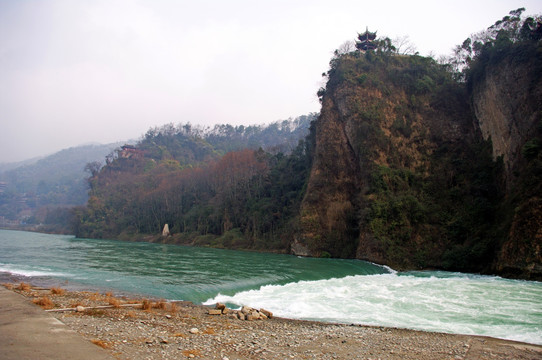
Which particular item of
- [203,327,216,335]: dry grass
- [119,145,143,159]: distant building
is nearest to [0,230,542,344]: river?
[203,327,216,335]: dry grass

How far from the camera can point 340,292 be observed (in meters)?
18.6

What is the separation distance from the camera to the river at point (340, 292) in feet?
43.2

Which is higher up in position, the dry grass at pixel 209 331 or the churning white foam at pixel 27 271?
the dry grass at pixel 209 331

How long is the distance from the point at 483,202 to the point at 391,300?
68.0ft

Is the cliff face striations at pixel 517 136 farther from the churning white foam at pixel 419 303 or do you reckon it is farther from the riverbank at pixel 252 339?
the riverbank at pixel 252 339

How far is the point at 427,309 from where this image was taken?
1485 cm

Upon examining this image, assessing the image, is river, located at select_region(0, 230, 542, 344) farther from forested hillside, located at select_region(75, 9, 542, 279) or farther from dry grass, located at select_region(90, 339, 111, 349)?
dry grass, located at select_region(90, 339, 111, 349)

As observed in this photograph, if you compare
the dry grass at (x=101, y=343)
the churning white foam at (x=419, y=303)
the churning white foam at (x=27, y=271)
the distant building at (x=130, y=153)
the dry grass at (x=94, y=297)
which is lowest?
the churning white foam at (x=27, y=271)

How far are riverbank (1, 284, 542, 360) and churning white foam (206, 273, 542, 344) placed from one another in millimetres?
1345

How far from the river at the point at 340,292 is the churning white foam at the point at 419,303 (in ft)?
0.11

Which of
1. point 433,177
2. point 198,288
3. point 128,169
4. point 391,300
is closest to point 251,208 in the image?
point 433,177

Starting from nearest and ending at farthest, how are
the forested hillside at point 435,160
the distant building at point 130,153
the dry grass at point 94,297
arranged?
the dry grass at point 94,297 → the forested hillside at point 435,160 → the distant building at point 130,153

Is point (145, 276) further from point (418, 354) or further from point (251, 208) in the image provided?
point (251, 208)

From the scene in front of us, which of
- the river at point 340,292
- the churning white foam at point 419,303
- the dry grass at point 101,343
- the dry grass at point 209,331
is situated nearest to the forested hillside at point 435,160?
the river at point 340,292
